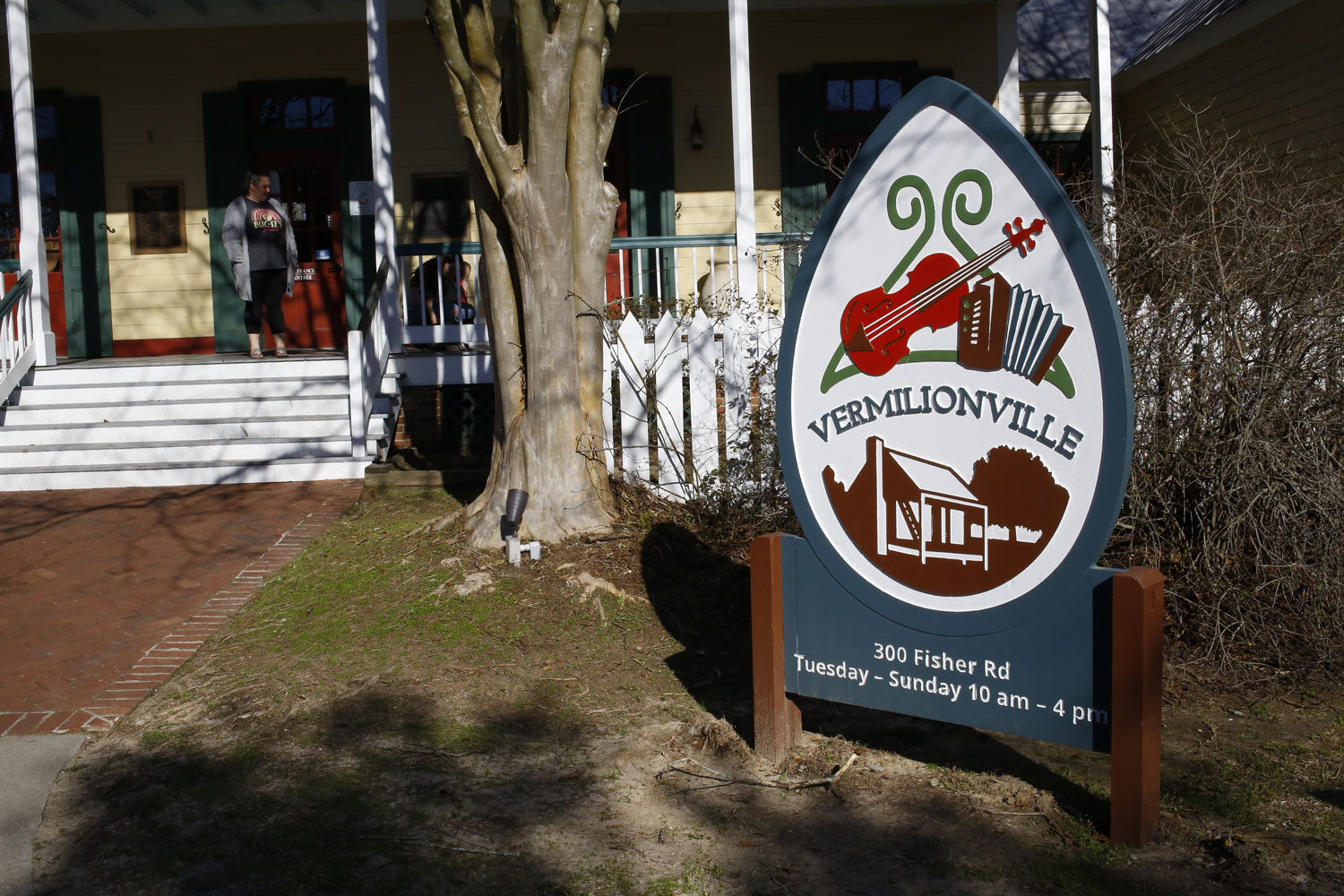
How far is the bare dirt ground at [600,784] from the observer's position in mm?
3137

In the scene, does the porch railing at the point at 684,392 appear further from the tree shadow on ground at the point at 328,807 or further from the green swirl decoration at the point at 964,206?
the green swirl decoration at the point at 964,206

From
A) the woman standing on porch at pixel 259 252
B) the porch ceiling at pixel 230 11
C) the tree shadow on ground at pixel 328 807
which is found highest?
the porch ceiling at pixel 230 11

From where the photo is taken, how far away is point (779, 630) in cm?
383

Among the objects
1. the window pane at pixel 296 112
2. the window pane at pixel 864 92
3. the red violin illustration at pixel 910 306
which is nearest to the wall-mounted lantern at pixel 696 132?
the window pane at pixel 864 92

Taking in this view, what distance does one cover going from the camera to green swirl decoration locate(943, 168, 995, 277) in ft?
10.8

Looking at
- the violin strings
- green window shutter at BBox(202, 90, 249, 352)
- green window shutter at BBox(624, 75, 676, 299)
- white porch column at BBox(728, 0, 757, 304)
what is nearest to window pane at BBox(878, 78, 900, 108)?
green window shutter at BBox(624, 75, 676, 299)

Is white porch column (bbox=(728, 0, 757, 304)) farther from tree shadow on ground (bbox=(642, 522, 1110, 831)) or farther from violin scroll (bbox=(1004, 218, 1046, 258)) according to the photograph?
violin scroll (bbox=(1004, 218, 1046, 258))

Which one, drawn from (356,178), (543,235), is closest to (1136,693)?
(543,235)

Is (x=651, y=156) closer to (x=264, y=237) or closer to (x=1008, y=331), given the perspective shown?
(x=264, y=237)

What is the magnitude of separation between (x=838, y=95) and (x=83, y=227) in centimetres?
822

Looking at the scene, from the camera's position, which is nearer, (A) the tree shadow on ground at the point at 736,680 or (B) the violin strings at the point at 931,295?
(B) the violin strings at the point at 931,295

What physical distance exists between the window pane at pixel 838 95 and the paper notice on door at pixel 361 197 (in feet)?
16.3

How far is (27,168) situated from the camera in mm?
10375

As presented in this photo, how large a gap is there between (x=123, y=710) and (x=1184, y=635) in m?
4.26
